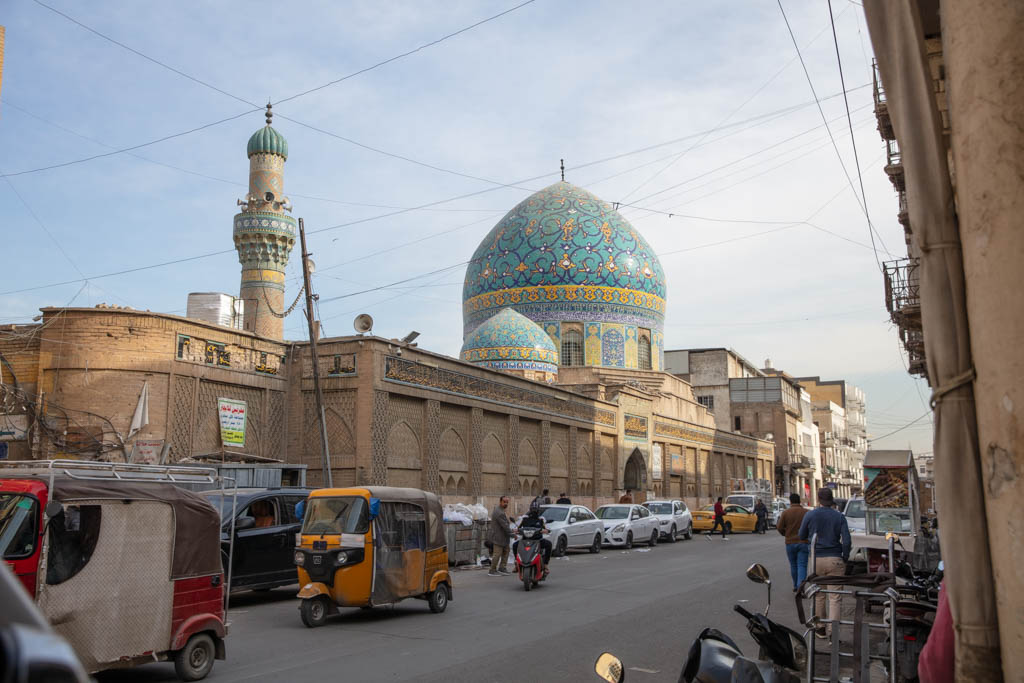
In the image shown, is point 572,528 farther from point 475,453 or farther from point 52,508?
point 52,508

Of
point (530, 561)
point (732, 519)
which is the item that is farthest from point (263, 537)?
point (732, 519)

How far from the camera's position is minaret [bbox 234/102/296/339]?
27359 millimetres

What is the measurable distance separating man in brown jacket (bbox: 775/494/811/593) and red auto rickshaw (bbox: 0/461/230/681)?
22.2ft

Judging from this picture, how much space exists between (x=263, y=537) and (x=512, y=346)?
80.3ft

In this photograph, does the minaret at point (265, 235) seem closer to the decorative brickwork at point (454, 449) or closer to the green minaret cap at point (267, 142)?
the green minaret cap at point (267, 142)

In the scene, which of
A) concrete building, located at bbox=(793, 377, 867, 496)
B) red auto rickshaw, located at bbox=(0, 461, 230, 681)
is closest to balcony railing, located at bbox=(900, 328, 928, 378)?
red auto rickshaw, located at bbox=(0, 461, 230, 681)

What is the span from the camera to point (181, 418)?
59.1 feet

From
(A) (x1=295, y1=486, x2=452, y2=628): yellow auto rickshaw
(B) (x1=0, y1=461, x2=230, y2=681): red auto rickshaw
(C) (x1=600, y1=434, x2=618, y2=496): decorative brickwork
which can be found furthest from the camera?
(C) (x1=600, y1=434, x2=618, y2=496): decorative brickwork

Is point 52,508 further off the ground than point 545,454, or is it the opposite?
point 545,454

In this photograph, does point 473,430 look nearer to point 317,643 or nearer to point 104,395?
point 104,395

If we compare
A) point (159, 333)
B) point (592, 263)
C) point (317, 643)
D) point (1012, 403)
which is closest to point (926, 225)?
point (1012, 403)

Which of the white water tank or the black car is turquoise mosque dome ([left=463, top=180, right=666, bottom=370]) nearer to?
the white water tank

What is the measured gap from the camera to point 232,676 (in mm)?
7430

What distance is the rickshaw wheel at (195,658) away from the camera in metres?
7.24
